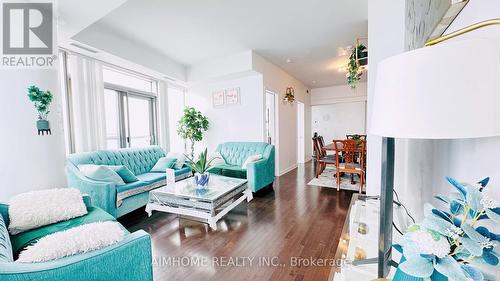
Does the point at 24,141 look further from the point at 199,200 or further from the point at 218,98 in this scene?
the point at 218,98

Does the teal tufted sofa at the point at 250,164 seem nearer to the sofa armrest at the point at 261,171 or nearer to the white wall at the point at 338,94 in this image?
the sofa armrest at the point at 261,171

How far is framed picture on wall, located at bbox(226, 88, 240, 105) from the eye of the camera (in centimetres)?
479

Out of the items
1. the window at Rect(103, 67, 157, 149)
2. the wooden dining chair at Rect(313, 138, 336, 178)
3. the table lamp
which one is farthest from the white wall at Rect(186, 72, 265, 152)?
the table lamp

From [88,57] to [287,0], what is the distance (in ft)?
10.6

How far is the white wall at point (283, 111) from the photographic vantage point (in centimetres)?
458

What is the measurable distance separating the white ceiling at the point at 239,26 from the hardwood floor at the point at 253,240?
278 cm

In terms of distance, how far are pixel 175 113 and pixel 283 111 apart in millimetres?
2913

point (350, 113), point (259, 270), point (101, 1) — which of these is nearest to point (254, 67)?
point (101, 1)

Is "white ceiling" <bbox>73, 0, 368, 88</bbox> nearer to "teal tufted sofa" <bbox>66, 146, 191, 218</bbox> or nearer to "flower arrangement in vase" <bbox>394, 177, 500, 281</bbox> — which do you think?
"teal tufted sofa" <bbox>66, 146, 191, 218</bbox>

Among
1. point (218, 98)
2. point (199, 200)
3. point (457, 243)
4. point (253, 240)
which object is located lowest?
point (253, 240)

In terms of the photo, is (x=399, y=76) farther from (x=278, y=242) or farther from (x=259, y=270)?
(x=278, y=242)

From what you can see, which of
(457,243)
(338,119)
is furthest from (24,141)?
(338,119)

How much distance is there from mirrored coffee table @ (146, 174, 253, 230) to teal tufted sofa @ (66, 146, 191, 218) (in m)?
0.32

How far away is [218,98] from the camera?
Result: 507 cm
